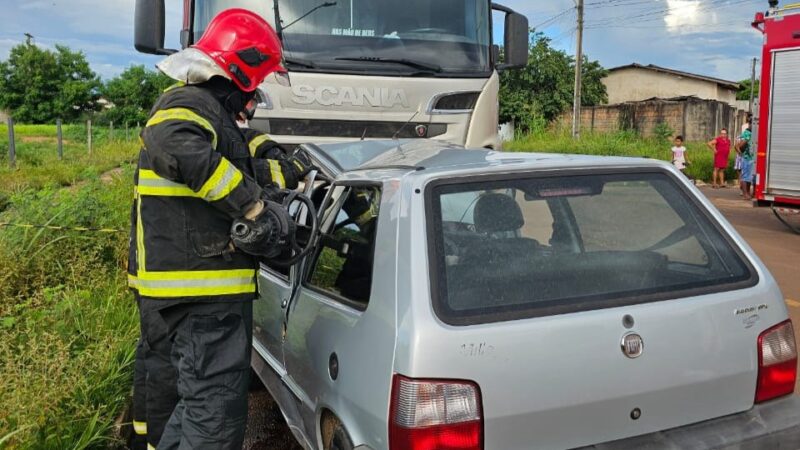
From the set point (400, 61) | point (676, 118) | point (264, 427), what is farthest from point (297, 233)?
point (676, 118)

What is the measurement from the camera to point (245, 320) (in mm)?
2576

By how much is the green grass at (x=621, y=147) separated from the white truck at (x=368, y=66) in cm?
1232

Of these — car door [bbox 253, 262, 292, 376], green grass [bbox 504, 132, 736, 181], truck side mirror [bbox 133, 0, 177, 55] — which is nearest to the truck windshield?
truck side mirror [bbox 133, 0, 177, 55]

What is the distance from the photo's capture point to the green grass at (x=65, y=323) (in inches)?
113

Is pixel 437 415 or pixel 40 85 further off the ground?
pixel 40 85

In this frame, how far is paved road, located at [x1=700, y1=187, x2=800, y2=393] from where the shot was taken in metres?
6.18

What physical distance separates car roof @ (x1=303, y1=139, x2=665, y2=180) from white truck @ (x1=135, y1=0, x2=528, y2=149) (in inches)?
68.2

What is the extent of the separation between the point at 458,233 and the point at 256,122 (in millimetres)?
3447

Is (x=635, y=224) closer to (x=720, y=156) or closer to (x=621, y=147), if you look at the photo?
(x=720, y=156)

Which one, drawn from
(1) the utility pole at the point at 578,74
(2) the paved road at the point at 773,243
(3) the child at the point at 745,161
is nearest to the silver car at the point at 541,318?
(2) the paved road at the point at 773,243

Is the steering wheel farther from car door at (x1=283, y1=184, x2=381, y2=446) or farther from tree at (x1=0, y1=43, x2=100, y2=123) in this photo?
tree at (x1=0, y1=43, x2=100, y2=123)

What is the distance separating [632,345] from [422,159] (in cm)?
109

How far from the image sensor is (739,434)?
82.3 inches

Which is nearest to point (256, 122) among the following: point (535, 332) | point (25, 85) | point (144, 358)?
point (144, 358)
